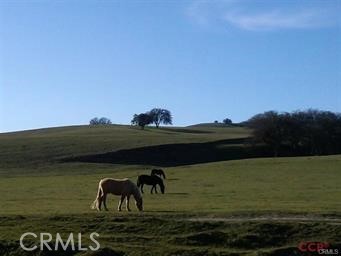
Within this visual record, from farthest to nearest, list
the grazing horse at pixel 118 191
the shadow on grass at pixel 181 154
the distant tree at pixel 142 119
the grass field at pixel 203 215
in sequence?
1. the distant tree at pixel 142 119
2. the shadow on grass at pixel 181 154
3. the grazing horse at pixel 118 191
4. the grass field at pixel 203 215

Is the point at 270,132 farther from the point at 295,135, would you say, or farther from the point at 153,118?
the point at 153,118

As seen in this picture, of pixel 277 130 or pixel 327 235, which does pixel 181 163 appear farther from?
pixel 327 235

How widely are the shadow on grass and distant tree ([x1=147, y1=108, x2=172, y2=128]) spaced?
54096 millimetres

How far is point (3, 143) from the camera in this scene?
Answer: 326 ft

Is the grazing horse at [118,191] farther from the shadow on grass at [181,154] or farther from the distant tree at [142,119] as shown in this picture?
the distant tree at [142,119]

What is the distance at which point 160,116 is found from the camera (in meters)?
167

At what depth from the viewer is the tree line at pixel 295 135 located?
335 feet

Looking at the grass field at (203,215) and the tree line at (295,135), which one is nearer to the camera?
the grass field at (203,215)

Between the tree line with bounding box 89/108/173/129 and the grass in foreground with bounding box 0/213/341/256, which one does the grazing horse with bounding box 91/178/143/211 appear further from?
the tree line with bounding box 89/108/173/129

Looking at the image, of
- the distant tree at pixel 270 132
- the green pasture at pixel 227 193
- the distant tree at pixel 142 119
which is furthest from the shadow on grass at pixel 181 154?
the distant tree at pixel 142 119

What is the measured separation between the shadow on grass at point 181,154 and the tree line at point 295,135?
2.27 m

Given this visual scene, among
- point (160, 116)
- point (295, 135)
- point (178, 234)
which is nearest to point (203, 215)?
point (178, 234)

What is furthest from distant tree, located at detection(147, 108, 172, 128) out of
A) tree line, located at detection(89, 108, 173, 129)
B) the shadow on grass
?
the shadow on grass

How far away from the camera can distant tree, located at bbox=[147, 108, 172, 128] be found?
16288 cm
